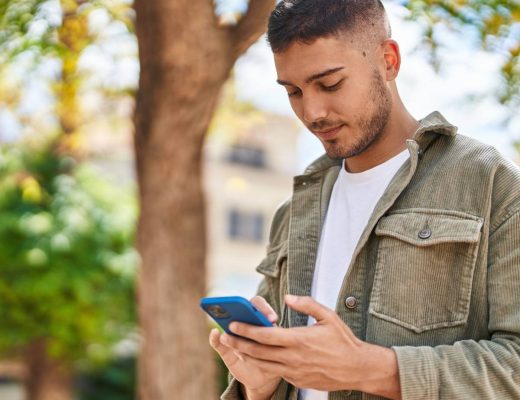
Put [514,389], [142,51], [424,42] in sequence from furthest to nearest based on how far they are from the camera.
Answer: [142,51] < [424,42] < [514,389]

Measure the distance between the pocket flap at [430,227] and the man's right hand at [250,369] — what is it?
0.36 metres

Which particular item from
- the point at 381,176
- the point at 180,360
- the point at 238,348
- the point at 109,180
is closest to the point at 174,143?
the point at 180,360

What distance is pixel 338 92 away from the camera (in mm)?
2357

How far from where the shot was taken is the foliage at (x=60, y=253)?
1327 centimetres

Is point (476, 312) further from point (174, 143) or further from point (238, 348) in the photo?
point (174, 143)

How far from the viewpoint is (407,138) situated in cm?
249

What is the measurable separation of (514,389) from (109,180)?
12454 millimetres

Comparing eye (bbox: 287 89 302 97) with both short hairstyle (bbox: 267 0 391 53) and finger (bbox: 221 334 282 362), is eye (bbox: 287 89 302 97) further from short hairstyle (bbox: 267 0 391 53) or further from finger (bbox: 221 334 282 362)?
finger (bbox: 221 334 282 362)

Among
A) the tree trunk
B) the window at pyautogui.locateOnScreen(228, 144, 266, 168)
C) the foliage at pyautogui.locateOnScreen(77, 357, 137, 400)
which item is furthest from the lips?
the window at pyautogui.locateOnScreen(228, 144, 266, 168)

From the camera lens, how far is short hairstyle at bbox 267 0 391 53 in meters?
2.40

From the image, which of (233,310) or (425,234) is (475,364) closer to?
(425,234)

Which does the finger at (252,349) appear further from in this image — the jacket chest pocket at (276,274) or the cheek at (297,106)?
the cheek at (297,106)

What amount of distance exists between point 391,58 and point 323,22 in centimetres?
23

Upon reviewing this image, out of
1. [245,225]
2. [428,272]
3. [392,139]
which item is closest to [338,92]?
[392,139]
